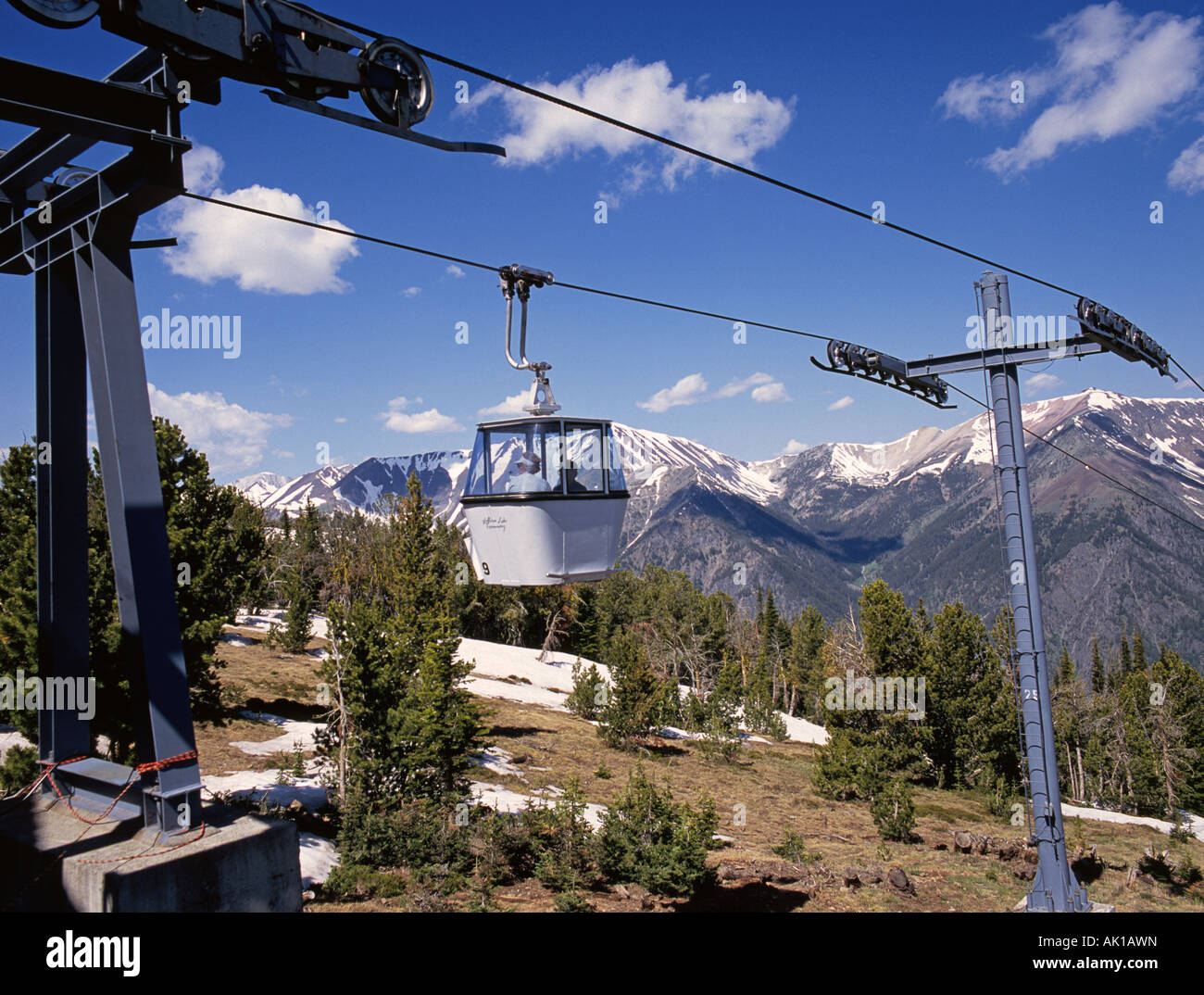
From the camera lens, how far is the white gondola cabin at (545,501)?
9859 millimetres

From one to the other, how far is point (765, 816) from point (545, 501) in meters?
27.8

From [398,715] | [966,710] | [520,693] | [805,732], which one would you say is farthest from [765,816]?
[805,732]

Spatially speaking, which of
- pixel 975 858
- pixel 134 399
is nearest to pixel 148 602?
pixel 134 399

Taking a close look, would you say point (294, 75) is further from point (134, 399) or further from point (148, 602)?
point (148, 602)

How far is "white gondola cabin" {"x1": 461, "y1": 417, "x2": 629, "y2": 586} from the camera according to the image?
9859 millimetres

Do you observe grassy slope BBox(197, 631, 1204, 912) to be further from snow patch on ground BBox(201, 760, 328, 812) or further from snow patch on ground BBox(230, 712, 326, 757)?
snow patch on ground BBox(201, 760, 328, 812)

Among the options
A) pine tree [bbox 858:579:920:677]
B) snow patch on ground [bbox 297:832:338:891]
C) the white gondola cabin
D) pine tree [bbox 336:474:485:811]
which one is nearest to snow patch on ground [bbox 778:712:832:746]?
pine tree [bbox 858:579:920:677]

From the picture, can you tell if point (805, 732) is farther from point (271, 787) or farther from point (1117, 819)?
point (271, 787)

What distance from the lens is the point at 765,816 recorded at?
33.0m

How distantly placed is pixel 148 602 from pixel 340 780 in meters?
18.4

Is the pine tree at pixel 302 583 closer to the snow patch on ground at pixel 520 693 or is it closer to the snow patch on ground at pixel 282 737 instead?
the snow patch on ground at pixel 520 693

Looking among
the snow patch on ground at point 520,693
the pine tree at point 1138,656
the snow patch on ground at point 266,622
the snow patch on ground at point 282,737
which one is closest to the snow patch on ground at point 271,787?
the snow patch on ground at point 282,737

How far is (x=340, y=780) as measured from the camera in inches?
898
